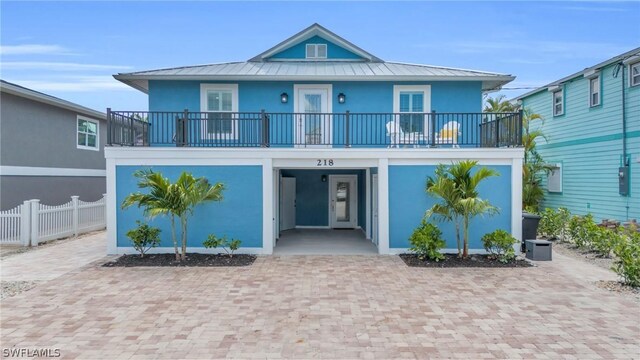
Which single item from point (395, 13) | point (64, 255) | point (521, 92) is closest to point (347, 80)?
point (395, 13)

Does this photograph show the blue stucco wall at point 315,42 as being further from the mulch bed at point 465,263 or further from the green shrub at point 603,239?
the green shrub at point 603,239

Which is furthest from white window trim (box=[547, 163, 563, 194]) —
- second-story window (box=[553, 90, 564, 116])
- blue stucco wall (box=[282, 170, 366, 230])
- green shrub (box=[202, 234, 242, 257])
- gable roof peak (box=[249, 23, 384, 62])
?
green shrub (box=[202, 234, 242, 257])

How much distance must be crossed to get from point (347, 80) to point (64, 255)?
9.39m

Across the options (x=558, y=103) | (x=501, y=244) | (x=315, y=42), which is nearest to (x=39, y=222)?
(x=315, y=42)

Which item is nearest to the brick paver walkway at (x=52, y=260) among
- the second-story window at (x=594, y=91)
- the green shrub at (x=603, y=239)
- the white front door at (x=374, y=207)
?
the white front door at (x=374, y=207)

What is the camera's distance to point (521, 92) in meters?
21.9

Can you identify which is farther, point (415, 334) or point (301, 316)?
point (301, 316)

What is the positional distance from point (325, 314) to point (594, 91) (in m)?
15.1

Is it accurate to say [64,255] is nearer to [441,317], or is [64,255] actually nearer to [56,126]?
[56,126]

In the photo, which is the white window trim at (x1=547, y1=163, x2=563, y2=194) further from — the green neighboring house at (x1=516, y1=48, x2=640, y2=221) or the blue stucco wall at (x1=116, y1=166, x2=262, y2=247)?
the blue stucco wall at (x1=116, y1=166, x2=262, y2=247)

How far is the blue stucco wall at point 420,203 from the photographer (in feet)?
34.4

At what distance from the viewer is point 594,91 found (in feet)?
51.4

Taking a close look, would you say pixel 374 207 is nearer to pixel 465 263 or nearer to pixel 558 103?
pixel 465 263

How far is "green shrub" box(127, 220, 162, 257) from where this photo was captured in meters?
9.95
